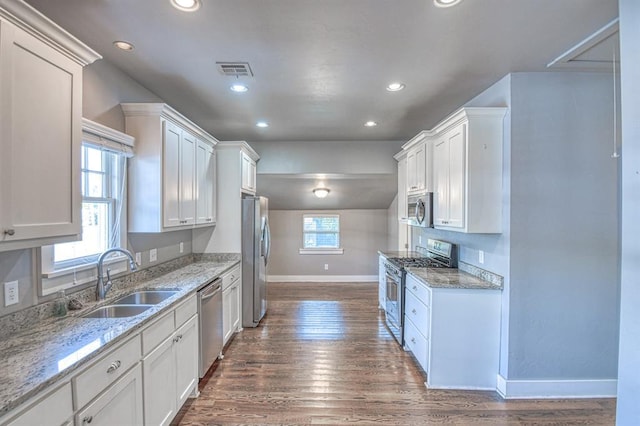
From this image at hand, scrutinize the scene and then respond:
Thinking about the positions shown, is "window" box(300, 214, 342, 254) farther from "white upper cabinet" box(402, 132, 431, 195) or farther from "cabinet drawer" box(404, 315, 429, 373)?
"cabinet drawer" box(404, 315, 429, 373)

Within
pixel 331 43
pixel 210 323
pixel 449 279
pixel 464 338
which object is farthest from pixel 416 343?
pixel 331 43

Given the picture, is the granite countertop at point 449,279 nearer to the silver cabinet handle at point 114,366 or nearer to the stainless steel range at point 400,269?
the stainless steel range at point 400,269

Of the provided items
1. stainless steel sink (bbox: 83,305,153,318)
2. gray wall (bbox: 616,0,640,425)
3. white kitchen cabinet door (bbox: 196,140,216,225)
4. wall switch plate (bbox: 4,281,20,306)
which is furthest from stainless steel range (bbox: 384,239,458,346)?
wall switch plate (bbox: 4,281,20,306)

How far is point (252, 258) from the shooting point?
14.1ft

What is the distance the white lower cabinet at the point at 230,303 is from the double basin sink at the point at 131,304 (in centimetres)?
92

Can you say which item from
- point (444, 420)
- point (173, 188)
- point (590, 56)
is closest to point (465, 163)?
point (590, 56)

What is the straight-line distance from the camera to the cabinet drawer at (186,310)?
2.36m

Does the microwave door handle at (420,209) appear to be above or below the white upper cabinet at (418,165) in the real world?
below

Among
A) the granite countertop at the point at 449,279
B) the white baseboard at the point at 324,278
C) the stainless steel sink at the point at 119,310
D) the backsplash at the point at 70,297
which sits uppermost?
the backsplash at the point at 70,297

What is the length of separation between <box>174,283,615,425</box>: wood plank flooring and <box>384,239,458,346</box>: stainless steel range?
24 centimetres

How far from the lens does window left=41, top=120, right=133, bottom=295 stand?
2023mm

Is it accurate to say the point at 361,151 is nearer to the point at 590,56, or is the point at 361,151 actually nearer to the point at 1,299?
the point at 590,56

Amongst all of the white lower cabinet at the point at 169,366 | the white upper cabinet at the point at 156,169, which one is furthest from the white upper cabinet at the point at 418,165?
the white lower cabinet at the point at 169,366

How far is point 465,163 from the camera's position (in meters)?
2.81
